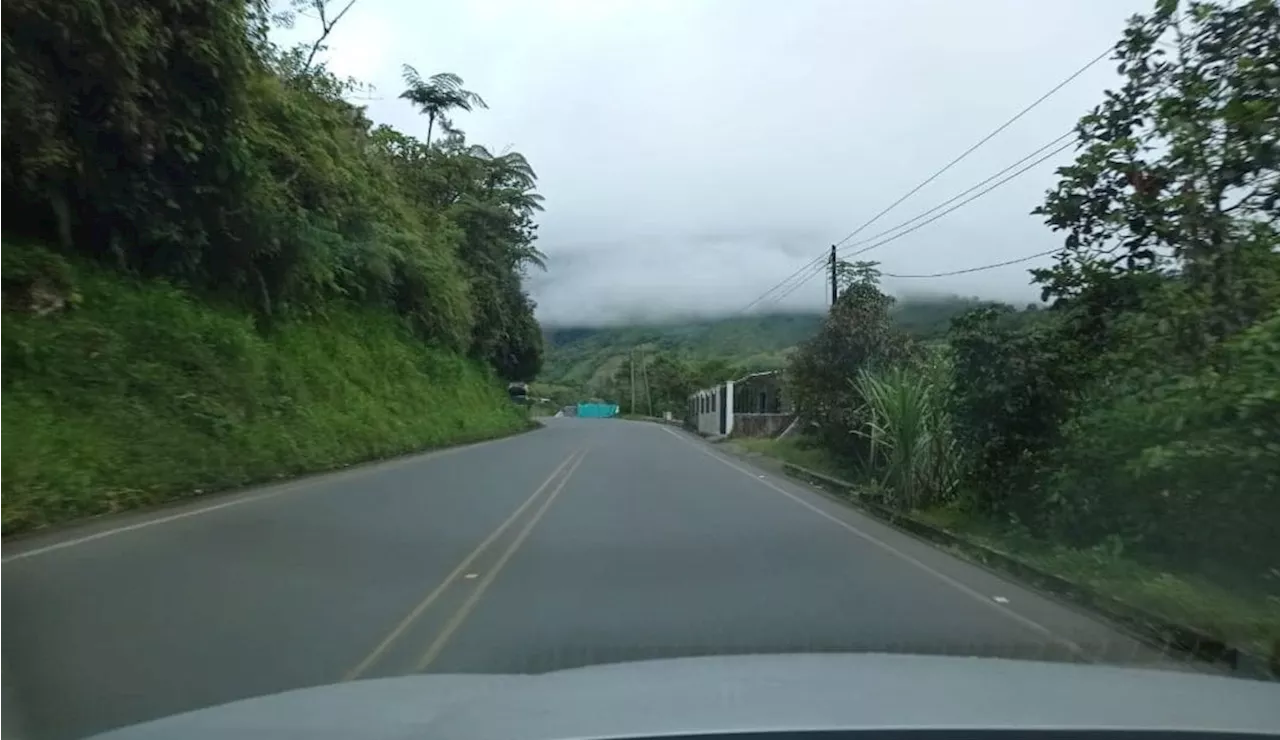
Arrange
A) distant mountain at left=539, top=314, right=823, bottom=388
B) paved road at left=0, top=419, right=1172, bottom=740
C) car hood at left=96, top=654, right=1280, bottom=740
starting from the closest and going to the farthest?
car hood at left=96, top=654, right=1280, bottom=740
paved road at left=0, top=419, right=1172, bottom=740
distant mountain at left=539, top=314, right=823, bottom=388

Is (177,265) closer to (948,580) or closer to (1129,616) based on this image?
(948,580)

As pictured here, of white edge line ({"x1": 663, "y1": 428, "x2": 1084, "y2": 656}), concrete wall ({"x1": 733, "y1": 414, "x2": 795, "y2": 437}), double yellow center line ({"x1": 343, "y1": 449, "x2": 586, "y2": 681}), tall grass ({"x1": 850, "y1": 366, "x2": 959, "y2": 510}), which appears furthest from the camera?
concrete wall ({"x1": 733, "y1": 414, "x2": 795, "y2": 437})

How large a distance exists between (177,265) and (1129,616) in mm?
19070

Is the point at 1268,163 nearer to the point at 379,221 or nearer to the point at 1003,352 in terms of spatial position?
the point at 1003,352

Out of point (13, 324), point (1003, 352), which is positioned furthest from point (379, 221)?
point (1003, 352)

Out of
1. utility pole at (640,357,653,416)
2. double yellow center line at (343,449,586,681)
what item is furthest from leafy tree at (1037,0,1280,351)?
utility pole at (640,357,653,416)

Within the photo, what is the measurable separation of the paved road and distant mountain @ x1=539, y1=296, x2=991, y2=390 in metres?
5.65

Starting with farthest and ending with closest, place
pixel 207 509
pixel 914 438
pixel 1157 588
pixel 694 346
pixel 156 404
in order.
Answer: pixel 694 346, pixel 156 404, pixel 914 438, pixel 207 509, pixel 1157 588

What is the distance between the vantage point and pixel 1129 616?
9.40 m

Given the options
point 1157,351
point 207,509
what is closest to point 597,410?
point 207,509

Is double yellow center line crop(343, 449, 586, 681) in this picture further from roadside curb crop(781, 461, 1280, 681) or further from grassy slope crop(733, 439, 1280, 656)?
grassy slope crop(733, 439, 1280, 656)

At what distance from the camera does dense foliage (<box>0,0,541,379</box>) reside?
59.8 feet

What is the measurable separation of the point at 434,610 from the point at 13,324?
11.2 meters

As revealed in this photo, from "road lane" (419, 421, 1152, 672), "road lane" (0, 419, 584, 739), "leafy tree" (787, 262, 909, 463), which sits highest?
"leafy tree" (787, 262, 909, 463)
